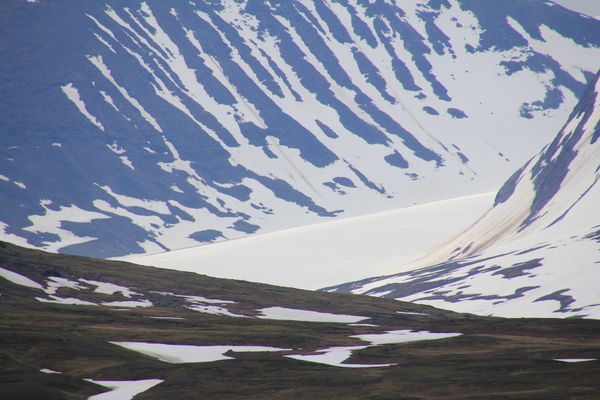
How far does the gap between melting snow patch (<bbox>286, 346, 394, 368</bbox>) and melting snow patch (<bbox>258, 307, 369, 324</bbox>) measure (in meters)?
26.2

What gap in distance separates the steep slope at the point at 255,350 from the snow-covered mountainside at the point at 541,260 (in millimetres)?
25172

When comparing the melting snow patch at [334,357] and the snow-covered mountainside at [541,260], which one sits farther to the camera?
the snow-covered mountainside at [541,260]

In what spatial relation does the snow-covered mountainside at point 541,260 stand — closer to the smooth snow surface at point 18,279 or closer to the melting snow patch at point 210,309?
the melting snow patch at point 210,309

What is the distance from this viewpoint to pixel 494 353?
6009cm

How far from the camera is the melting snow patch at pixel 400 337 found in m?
70.8

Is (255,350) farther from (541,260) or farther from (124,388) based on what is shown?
(541,260)

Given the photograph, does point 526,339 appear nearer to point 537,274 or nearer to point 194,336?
point 194,336

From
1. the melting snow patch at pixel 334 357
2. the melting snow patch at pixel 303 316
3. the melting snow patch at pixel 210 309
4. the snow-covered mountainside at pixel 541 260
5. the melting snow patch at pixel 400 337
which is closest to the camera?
the melting snow patch at pixel 334 357

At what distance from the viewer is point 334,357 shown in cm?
6112

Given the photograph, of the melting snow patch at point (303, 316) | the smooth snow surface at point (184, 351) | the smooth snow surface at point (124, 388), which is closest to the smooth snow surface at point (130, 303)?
the melting snow patch at point (303, 316)

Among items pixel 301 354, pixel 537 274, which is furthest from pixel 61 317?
pixel 537 274

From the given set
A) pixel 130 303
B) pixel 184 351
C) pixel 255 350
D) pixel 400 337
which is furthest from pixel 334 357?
pixel 130 303

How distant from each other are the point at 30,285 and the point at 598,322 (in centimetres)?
4874

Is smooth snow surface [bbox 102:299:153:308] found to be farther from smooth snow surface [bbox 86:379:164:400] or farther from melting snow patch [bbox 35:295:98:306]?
smooth snow surface [bbox 86:379:164:400]
